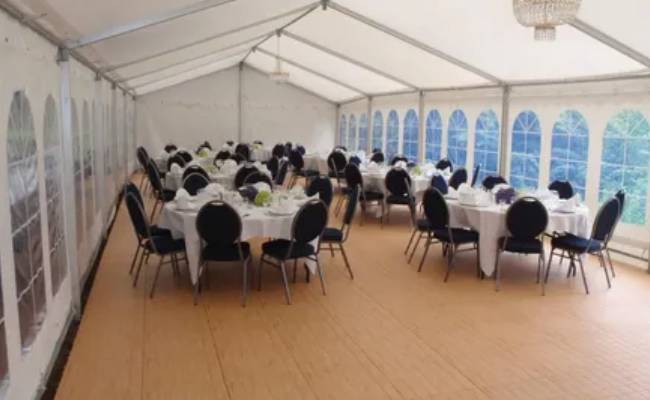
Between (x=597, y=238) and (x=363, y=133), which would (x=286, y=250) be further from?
(x=363, y=133)

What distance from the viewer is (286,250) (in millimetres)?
5555

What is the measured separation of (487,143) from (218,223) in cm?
710

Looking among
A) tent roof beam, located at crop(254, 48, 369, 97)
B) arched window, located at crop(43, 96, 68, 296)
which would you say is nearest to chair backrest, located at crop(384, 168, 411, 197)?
arched window, located at crop(43, 96, 68, 296)

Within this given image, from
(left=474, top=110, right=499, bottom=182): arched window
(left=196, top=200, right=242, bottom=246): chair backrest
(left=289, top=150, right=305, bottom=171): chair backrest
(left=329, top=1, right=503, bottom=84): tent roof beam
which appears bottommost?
(left=196, top=200, right=242, bottom=246): chair backrest

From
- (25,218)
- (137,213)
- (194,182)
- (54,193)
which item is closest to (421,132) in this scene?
(194,182)

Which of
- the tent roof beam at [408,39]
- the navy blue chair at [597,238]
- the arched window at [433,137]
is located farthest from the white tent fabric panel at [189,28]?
the arched window at [433,137]

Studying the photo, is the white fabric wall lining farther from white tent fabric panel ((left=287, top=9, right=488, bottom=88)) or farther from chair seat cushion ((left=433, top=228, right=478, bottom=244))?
chair seat cushion ((left=433, top=228, right=478, bottom=244))

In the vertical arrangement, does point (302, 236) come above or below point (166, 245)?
above

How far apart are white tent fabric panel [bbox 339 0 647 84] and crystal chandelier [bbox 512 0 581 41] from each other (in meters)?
2.17

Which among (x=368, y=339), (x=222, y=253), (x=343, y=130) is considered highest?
(x=343, y=130)

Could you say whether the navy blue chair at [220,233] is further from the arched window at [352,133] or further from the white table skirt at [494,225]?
the arched window at [352,133]

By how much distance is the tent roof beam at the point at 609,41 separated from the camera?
6.34 metres

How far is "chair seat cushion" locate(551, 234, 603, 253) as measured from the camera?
599cm

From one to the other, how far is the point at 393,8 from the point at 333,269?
142 inches
